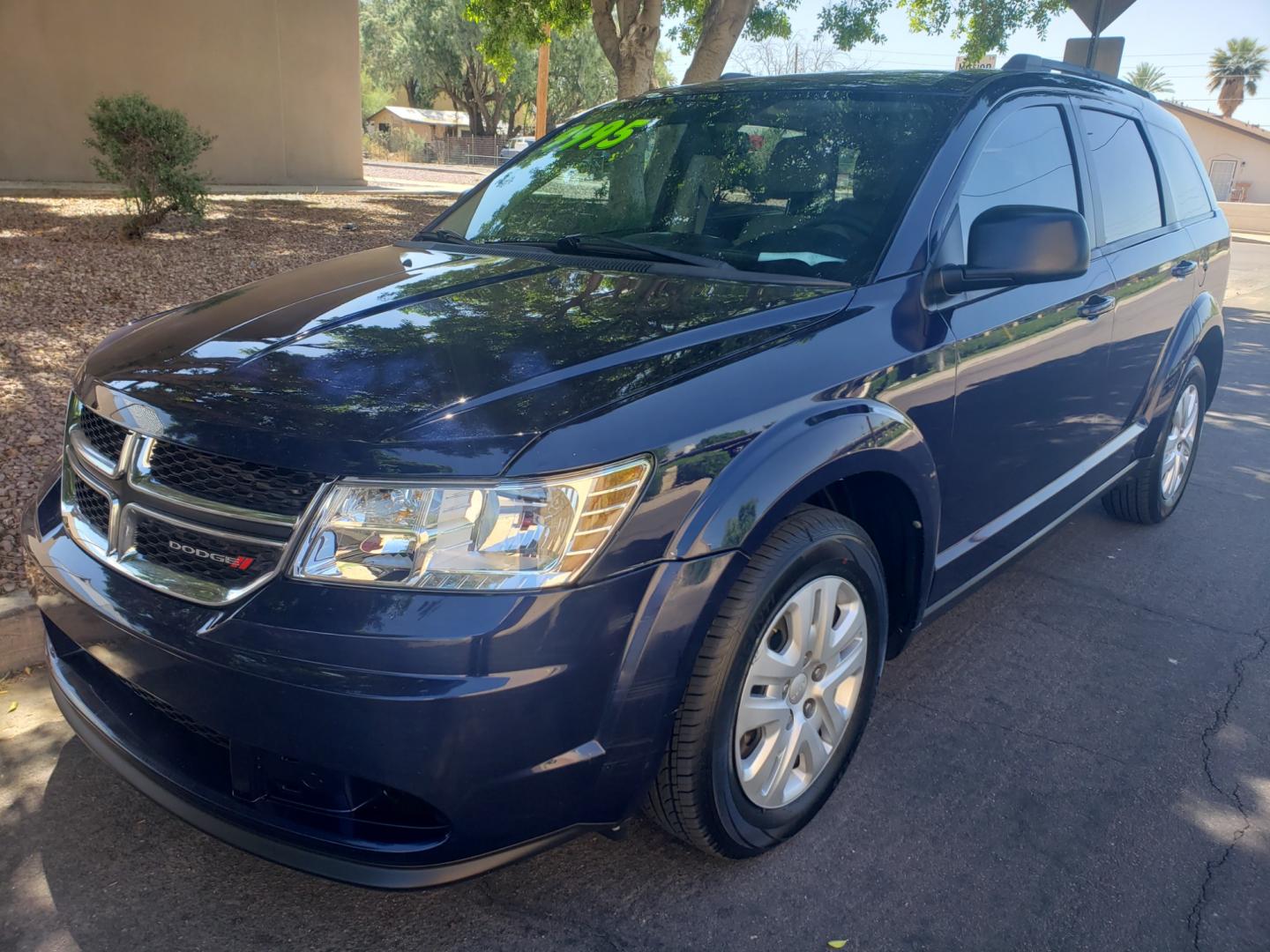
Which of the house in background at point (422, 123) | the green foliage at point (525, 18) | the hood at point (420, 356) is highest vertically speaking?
the house in background at point (422, 123)

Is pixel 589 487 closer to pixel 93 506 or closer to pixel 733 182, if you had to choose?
pixel 93 506

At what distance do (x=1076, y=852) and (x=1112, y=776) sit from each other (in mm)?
443

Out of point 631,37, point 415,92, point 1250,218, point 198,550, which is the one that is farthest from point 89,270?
point 415,92

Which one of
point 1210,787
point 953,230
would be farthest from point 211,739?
point 1210,787

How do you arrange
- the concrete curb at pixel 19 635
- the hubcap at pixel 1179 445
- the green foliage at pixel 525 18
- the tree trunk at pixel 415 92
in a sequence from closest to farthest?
the concrete curb at pixel 19 635, the hubcap at pixel 1179 445, the green foliage at pixel 525 18, the tree trunk at pixel 415 92

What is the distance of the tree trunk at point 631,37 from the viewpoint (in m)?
10.8

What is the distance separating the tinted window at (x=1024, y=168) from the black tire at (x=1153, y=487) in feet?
5.07

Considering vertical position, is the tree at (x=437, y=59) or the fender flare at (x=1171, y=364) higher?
the tree at (x=437, y=59)

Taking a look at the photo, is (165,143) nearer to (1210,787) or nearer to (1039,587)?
(1039,587)

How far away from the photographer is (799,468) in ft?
7.51

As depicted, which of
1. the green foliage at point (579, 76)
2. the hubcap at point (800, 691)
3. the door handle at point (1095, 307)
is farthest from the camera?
the green foliage at point (579, 76)

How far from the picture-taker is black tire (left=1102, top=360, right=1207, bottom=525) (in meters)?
4.69

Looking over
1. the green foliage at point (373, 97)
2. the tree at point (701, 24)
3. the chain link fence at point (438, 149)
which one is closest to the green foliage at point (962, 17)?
the tree at point (701, 24)

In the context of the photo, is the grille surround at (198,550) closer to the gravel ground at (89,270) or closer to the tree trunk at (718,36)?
the gravel ground at (89,270)
